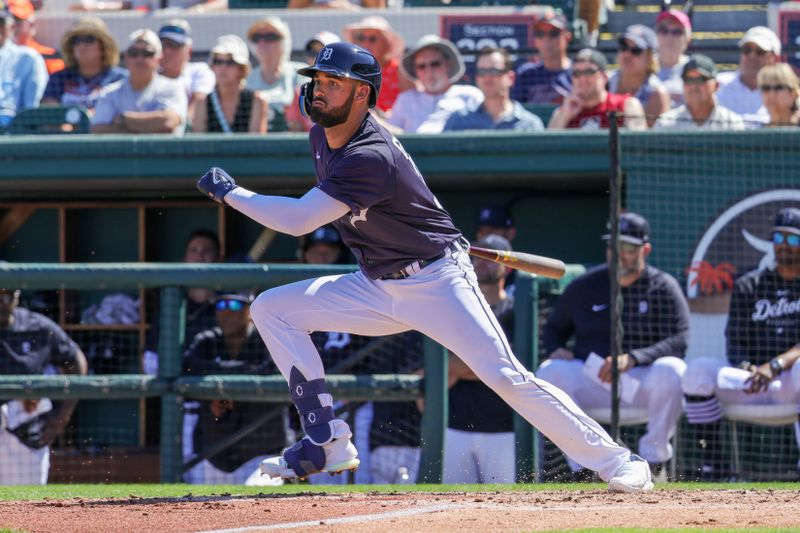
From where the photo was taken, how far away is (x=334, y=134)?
507 centimetres

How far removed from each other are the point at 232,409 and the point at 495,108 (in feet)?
8.63

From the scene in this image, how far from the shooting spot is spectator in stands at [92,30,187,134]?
9008mm

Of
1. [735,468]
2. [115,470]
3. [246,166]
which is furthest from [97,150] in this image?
[735,468]

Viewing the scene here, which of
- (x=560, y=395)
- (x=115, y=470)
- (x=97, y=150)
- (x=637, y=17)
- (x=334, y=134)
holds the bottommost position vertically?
(x=115, y=470)

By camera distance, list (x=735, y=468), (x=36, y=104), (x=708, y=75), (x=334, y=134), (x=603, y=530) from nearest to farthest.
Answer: (x=603, y=530)
(x=334, y=134)
(x=735, y=468)
(x=708, y=75)
(x=36, y=104)

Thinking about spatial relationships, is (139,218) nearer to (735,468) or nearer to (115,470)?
(115,470)

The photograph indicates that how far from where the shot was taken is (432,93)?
923 centimetres

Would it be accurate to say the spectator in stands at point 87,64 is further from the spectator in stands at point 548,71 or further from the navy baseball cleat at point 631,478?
the navy baseball cleat at point 631,478

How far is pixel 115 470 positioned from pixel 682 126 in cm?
428

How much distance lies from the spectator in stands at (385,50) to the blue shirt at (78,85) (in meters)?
1.72

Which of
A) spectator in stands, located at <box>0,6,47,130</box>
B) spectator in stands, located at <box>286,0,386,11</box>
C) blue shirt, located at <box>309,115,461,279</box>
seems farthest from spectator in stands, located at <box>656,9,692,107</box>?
blue shirt, located at <box>309,115,461,279</box>

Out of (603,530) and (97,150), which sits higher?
(97,150)

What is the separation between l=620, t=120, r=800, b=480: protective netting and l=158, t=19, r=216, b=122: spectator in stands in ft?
10.3

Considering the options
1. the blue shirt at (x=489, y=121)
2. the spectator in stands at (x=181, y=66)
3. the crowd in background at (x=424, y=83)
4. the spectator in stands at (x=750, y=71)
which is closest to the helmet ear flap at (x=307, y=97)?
the crowd in background at (x=424, y=83)
